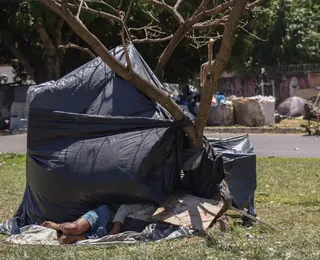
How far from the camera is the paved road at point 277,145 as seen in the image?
15230mm

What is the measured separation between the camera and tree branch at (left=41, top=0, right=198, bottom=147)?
20.7 feet

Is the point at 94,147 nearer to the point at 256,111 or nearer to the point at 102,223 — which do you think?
the point at 102,223

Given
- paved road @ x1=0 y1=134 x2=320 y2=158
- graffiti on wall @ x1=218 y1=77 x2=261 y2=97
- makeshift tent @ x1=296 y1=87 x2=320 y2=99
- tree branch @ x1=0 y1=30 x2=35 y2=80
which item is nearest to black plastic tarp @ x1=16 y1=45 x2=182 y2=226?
paved road @ x1=0 y1=134 x2=320 y2=158

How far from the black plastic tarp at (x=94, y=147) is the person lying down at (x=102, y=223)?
10cm

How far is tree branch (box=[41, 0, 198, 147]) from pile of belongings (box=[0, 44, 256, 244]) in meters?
0.11

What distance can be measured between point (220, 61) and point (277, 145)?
37.0 feet

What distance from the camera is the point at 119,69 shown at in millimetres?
6391

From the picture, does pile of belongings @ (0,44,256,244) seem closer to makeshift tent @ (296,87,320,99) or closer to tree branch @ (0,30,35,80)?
tree branch @ (0,30,35,80)

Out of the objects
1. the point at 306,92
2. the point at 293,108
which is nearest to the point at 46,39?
the point at 293,108

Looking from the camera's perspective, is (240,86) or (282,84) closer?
(282,84)

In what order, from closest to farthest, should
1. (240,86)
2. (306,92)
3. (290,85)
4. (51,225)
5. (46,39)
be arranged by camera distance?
(51,225) → (46,39) → (306,92) → (290,85) → (240,86)

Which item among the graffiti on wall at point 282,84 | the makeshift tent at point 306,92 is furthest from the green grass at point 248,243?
the graffiti on wall at point 282,84

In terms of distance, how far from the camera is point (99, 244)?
594 cm

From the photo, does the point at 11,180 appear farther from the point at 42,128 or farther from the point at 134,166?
the point at 134,166
